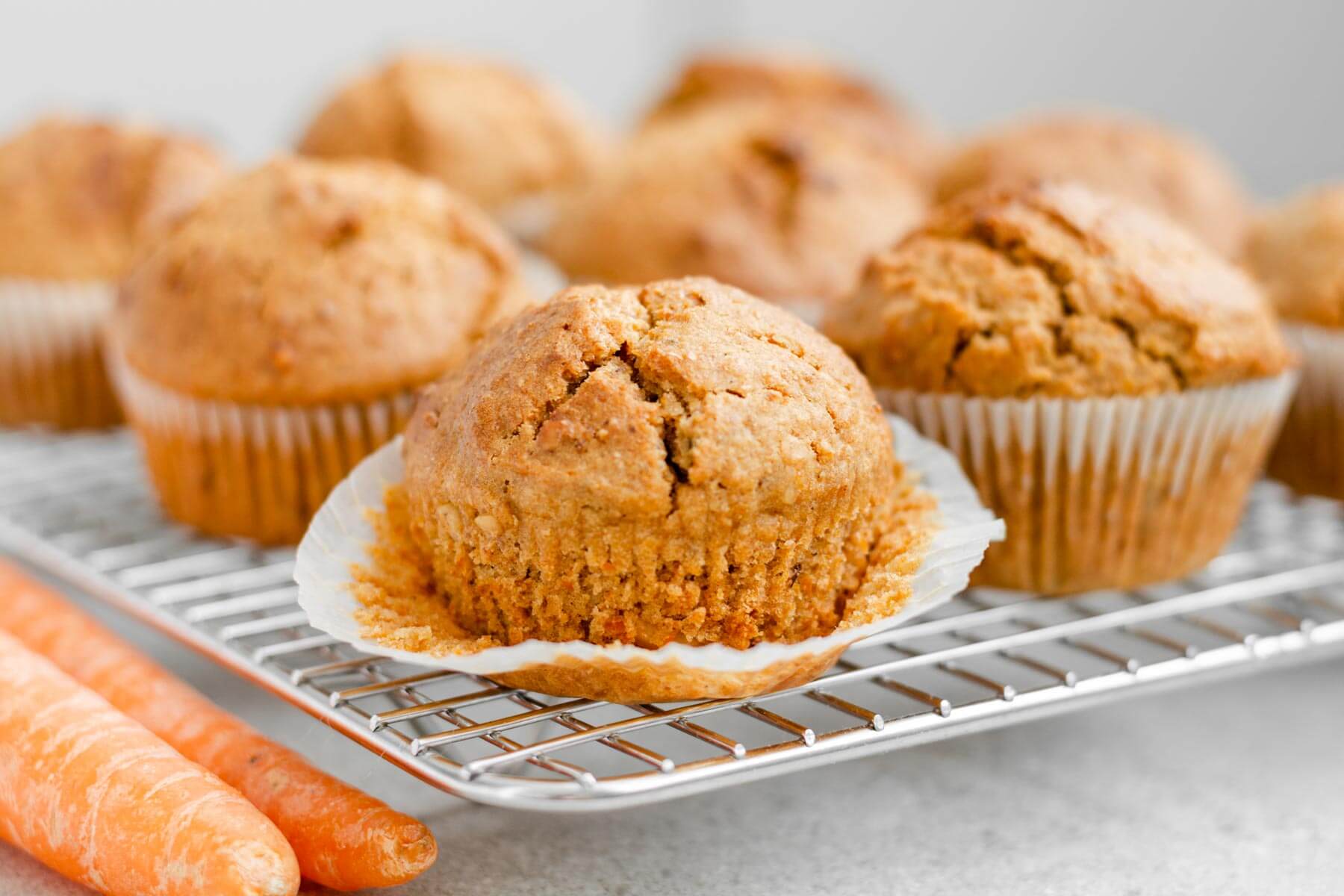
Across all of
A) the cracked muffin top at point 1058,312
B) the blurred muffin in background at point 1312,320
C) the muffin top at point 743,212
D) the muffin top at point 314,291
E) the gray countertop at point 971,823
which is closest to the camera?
the gray countertop at point 971,823

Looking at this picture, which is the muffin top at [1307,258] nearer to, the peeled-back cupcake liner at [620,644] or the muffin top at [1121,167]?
the muffin top at [1121,167]

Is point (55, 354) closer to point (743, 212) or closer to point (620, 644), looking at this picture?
point (743, 212)

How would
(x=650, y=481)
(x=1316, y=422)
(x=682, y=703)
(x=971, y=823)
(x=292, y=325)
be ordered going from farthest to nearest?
(x=1316, y=422) < (x=292, y=325) < (x=971, y=823) < (x=682, y=703) < (x=650, y=481)

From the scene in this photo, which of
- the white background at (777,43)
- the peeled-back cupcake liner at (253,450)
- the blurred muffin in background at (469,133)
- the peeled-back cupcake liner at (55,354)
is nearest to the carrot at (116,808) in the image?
the peeled-back cupcake liner at (253,450)

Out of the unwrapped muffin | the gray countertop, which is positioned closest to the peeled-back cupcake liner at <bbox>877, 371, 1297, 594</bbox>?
the gray countertop

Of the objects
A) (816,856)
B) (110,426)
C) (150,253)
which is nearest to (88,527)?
(150,253)

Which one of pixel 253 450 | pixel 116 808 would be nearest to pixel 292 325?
pixel 253 450

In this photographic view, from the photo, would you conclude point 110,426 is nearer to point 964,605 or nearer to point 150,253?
point 150,253
